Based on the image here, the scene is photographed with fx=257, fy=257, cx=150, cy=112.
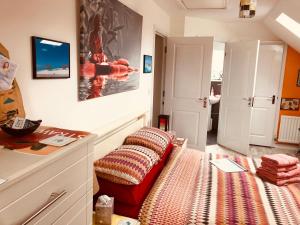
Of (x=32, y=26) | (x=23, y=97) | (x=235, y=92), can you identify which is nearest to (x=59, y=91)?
(x=23, y=97)

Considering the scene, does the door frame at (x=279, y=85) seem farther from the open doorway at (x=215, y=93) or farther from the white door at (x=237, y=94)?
the open doorway at (x=215, y=93)

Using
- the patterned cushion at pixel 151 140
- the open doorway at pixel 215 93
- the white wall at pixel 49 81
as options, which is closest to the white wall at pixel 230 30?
the open doorway at pixel 215 93

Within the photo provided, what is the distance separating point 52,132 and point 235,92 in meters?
3.95

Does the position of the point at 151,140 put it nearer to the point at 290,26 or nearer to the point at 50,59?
the point at 50,59

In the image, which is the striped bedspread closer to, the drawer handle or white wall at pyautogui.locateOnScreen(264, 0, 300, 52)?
the drawer handle

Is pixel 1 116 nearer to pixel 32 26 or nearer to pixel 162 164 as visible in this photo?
pixel 32 26

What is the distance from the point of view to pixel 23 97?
1352mm

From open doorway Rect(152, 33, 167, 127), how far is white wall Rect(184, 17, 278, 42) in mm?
533

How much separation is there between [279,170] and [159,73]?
9.56ft

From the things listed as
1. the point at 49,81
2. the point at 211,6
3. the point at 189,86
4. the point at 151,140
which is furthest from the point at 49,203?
the point at 189,86

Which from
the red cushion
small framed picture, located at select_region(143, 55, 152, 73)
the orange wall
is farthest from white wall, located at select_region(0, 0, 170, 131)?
the orange wall

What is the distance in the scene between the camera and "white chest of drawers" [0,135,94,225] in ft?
2.36

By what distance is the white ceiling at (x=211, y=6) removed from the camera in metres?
3.36

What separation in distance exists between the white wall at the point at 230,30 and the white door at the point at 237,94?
30 cm
